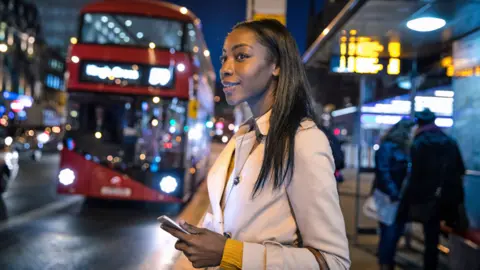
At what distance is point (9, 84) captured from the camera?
49.1 m

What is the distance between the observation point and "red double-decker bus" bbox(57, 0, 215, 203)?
10594mm

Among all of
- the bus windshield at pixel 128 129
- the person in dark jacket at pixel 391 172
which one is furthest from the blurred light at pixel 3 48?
the person in dark jacket at pixel 391 172

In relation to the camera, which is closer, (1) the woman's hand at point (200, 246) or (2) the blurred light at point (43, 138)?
(1) the woman's hand at point (200, 246)

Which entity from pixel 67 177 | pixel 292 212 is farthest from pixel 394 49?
pixel 67 177

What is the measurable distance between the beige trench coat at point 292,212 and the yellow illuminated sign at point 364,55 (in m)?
5.31

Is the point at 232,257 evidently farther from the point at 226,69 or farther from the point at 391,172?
the point at 391,172

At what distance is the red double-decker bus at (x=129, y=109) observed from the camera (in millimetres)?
10594

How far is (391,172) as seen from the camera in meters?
5.91

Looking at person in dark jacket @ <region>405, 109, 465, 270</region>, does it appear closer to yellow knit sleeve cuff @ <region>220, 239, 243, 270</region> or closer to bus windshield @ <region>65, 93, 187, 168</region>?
yellow knit sleeve cuff @ <region>220, 239, 243, 270</region>

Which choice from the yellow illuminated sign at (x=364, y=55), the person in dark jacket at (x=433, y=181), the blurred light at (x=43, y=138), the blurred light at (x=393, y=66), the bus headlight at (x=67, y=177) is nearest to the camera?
the person in dark jacket at (x=433, y=181)

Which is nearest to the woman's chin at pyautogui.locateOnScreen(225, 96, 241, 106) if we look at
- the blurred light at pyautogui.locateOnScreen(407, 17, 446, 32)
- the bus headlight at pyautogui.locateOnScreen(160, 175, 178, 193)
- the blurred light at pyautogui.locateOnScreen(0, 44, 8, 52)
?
the blurred light at pyautogui.locateOnScreen(407, 17, 446, 32)

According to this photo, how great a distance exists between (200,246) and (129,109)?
31.2ft

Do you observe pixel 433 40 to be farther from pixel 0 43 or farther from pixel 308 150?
pixel 0 43

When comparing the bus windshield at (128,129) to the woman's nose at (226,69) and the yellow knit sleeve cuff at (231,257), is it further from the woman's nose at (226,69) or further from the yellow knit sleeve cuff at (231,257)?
the yellow knit sleeve cuff at (231,257)
